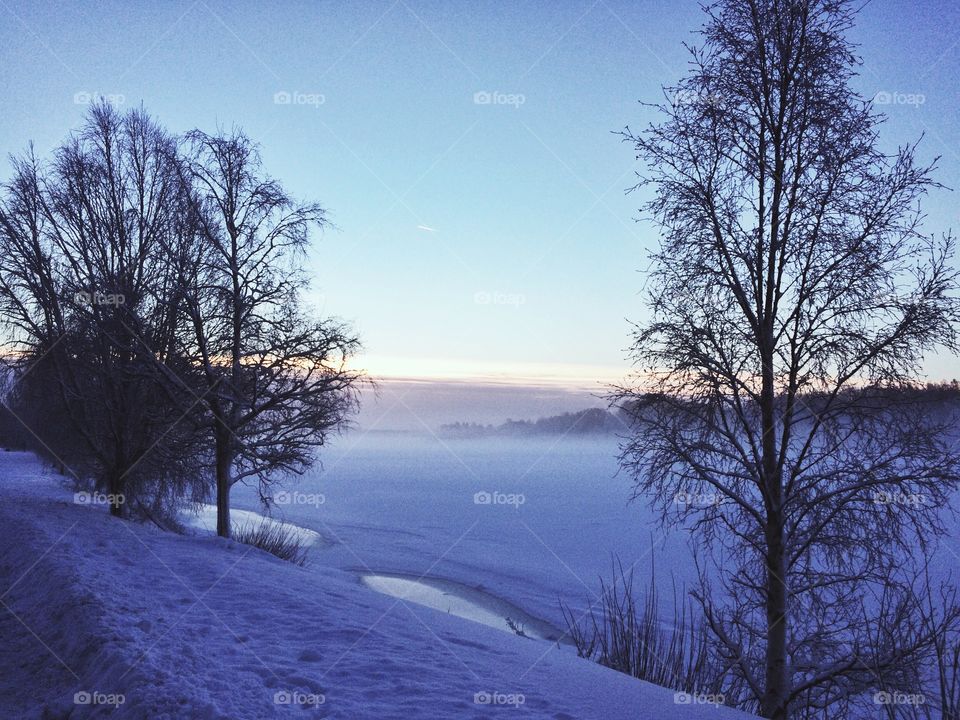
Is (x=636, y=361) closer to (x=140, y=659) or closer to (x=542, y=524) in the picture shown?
(x=140, y=659)

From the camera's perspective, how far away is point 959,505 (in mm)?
28906

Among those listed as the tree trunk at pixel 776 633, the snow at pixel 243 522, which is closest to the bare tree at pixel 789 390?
the tree trunk at pixel 776 633

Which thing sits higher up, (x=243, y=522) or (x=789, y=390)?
(x=789, y=390)

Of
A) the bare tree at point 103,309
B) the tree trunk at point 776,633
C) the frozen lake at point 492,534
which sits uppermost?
the bare tree at point 103,309

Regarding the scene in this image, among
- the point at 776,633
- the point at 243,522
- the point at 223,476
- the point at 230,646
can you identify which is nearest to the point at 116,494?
the point at 223,476

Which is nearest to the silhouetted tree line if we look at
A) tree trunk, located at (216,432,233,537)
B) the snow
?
tree trunk, located at (216,432,233,537)

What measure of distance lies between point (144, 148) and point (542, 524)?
24645mm

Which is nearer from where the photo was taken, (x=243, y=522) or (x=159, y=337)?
(x=159, y=337)

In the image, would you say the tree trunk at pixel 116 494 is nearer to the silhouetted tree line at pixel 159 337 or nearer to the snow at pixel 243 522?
the silhouetted tree line at pixel 159 337

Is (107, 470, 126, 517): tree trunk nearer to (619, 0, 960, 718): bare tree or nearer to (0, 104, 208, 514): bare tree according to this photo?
(0, 104, 208, 514): bare tree

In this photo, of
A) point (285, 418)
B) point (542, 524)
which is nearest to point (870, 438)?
point (285, 418)

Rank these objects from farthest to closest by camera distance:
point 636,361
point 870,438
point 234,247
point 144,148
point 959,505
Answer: point 959,505 → point 234,247 → point 144,148 → point 636,361 → point 870,438

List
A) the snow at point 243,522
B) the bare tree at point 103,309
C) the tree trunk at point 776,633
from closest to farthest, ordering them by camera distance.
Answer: the tree trunk at point 776,633 < the bare tree at point 103,309 < the snow at point 243,522

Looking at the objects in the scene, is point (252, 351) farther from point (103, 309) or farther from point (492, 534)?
point (492, 534)
